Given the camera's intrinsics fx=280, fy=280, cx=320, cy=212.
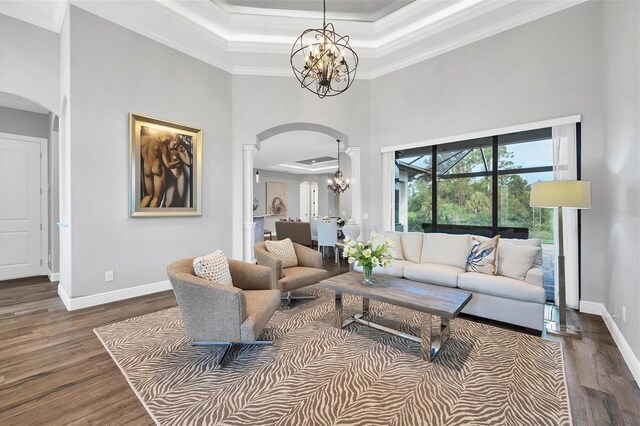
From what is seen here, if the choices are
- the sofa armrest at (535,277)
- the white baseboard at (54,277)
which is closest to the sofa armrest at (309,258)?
the sofa armrest at (535,277)

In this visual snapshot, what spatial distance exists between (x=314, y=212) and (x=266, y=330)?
464 inches

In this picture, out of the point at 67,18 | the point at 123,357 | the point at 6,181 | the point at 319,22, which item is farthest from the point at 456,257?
the point at 6,181

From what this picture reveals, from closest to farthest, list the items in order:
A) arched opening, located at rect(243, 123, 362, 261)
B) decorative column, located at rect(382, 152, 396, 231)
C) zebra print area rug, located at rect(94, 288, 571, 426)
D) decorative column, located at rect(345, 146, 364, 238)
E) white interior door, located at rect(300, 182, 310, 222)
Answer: zebra print area rug, located at rect(94, 288, 571, 426), arched opening, located at rect(243, 123, 362, 261), decorative column, located at rect(382, 152, 396, 231), decorative column, located at rect(345, 146, 364, 238), white interior door, located at rect(300, 182, 310, 222)

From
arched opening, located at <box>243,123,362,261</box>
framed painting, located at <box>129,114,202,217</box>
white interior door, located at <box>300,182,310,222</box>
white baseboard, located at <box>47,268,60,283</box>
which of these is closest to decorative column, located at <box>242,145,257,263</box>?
arched opening, located at <box>243,123,362,261</box>

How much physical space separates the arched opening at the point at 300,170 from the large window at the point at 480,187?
1.03 metres

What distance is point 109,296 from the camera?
3689 mm

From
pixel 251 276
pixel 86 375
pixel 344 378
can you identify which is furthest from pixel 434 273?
pixel 86 375

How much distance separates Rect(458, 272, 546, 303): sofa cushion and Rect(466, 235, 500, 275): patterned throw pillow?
0.10m

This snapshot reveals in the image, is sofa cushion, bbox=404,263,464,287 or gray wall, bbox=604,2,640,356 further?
sofa cushion, bbox=404,263,464,287

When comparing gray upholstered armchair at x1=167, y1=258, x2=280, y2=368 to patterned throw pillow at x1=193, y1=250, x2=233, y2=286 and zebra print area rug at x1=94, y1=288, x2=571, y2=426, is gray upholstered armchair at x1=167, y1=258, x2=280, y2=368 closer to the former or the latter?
patterned throw pillow at x1=193, y1=250, x2=233, y2=286

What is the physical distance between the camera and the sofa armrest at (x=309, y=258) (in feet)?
12.9

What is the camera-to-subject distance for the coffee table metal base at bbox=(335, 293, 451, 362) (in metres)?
2.33

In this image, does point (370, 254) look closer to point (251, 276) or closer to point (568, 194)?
A: point (251, 276)

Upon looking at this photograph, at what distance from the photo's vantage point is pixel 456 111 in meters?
4.48
